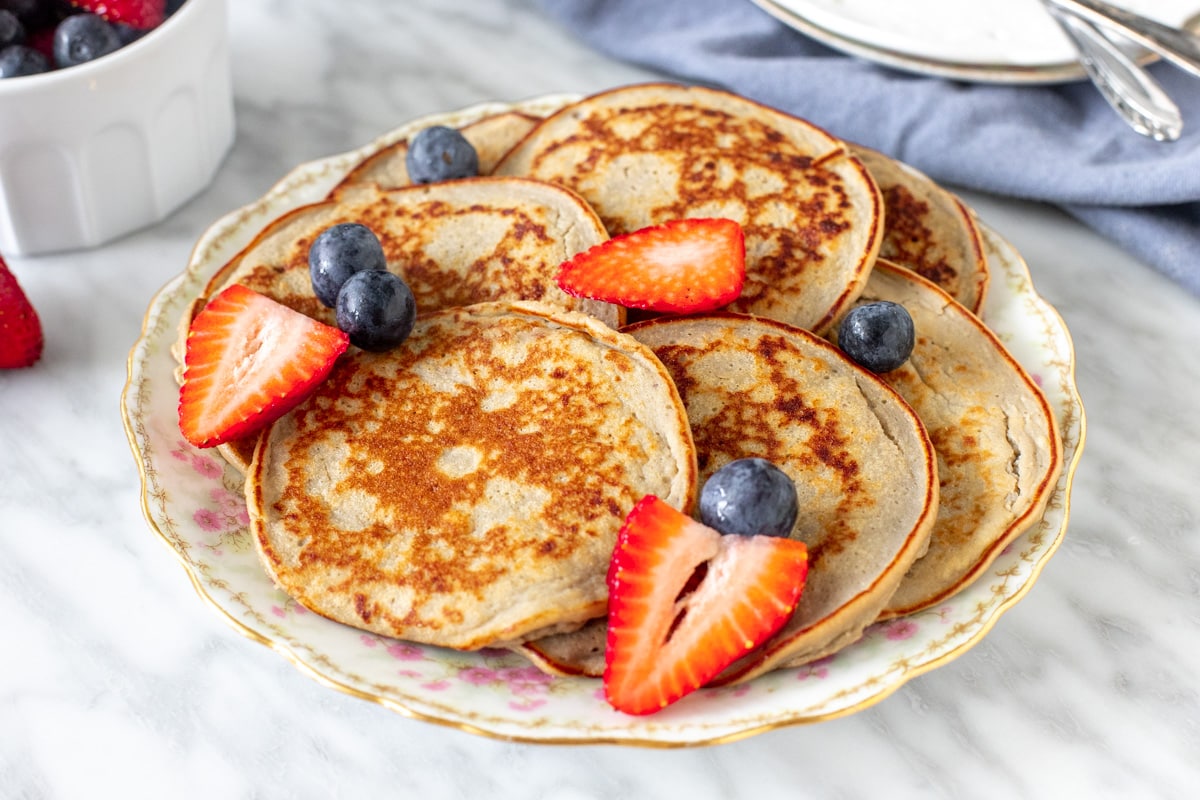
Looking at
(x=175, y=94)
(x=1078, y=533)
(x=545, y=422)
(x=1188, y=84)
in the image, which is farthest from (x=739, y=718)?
(x=1188, y=84)

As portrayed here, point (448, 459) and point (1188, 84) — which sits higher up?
point (1188, 84)

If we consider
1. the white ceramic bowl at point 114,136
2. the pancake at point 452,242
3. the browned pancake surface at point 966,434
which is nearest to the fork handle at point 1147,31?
the browned pancake surface at point 966,434

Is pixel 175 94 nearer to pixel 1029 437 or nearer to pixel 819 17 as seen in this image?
pixel 819 17

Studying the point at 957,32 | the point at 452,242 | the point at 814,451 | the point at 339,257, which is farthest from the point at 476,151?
the point at 957,32

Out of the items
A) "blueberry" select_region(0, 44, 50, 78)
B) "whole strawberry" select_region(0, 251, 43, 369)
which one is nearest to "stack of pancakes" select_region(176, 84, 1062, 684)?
"whole strawberry" select_region(0, 251, 43, 369)

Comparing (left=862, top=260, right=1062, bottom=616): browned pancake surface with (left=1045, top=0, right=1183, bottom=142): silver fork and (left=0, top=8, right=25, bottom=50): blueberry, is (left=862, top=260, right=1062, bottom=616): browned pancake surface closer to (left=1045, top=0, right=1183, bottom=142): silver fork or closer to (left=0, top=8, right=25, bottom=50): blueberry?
(left=1045, top=0, right=1183, bottom=142): silver fork

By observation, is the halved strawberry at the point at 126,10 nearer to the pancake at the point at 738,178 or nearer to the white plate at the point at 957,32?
the pancake at the point at 738,178
